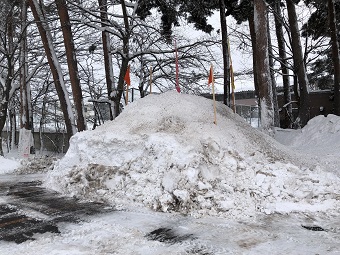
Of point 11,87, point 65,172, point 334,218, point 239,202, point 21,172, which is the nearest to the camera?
point 334,218

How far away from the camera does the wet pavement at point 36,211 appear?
503 cm

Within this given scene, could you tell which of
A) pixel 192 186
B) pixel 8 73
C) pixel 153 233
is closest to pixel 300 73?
pixel 192 186

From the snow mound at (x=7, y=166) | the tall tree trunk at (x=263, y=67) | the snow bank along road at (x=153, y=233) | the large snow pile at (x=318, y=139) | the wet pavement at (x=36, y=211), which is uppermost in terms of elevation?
the tall tree trunk at (x=263, y=67)

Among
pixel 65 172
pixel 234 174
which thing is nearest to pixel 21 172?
pixel 65 172

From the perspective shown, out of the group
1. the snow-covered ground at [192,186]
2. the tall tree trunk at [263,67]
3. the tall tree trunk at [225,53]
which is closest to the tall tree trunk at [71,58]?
the snow-covered ground at [192,186]

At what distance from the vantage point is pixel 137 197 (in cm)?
630

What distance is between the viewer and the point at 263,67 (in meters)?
10.4

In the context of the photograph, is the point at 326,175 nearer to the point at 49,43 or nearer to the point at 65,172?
the point at 65,172

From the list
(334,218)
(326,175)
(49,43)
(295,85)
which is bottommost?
(334,218)

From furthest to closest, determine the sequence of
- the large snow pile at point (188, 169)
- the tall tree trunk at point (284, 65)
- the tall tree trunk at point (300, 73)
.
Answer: the tall tree trunk at point (284, 65) → the tall tree trunk at point (300, 73) → the large snow pile at point (188, 169)

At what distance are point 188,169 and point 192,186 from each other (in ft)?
1.08

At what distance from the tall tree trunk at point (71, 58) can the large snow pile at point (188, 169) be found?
16.0 feet

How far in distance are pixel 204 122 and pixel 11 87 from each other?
47.5 ft

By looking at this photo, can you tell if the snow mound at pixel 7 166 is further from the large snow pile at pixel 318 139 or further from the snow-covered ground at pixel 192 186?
the large snow pile at pixel 318 139
